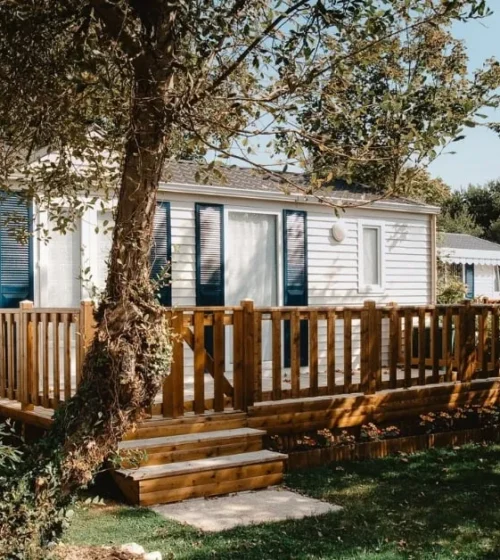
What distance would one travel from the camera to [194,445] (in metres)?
6.12

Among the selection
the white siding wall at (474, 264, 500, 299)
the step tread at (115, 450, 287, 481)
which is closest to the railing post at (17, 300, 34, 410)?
the step tread at (115, 450, 287, 481)

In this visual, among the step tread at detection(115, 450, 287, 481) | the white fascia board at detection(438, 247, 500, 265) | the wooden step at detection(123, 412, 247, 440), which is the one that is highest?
the white fascia board at detection(438, 247, 500, 265)

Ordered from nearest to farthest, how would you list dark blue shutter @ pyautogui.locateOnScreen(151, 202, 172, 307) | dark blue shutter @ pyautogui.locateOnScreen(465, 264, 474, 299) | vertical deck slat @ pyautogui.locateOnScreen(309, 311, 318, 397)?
vertical deck slat @ pyautogui.locateOnScreen(309, 311, 318, 397) → dark blue shutter @ pyautogui.locateOnScreen(151, 202, 172, 307) → dark blue shutter @ pyautogui.locateOnScreen(465, 264, 474, 299)

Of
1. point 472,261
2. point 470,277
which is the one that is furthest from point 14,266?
point 470,277

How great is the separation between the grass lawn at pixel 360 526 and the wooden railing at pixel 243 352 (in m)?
1.07

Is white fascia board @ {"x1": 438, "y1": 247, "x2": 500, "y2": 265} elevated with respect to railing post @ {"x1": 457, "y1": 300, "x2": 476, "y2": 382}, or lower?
elevated

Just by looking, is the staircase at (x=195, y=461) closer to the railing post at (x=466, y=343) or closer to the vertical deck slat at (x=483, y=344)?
the railing post at (x=466, y=343)

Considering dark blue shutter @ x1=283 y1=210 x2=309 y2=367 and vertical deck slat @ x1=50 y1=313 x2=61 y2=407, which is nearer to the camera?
vertical deck slat @ x1=50 y1=313 x2=61 y2=407

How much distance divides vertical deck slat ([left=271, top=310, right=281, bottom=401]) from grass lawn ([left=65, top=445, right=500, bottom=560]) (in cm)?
87

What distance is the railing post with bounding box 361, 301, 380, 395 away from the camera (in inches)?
301

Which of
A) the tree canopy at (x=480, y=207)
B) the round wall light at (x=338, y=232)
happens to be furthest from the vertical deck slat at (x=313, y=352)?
the tree canopy at (x=480, y=207)

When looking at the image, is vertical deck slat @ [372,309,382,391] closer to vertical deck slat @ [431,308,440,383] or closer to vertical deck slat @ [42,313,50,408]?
vertical deck slat @ [431,308,440,383]

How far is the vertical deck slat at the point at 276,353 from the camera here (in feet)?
22.9

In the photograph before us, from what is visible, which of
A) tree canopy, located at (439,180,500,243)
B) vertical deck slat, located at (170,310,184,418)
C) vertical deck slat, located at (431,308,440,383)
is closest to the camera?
vertical deck slat, located at (170,310,184,418)
